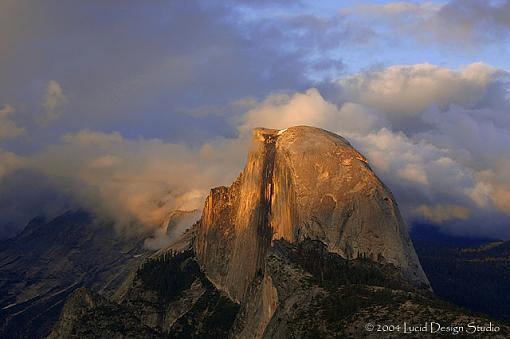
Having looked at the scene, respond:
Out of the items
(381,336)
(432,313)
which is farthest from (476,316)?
(381,336)

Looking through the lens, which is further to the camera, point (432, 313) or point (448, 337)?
point (432, 313)

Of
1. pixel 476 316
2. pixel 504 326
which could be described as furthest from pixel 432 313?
pixel 504 326

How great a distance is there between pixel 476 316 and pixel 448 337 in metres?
17.6

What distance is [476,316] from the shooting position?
19725cm

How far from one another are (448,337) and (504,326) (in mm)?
11631

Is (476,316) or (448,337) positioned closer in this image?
(448,337)

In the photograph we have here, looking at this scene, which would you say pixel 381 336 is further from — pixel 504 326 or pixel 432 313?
pixel 504 326

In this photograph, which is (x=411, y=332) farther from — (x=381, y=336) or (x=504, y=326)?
(x=504, y=326)

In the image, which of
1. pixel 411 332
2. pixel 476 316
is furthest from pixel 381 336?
pixel 476 316

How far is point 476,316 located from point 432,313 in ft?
32.1

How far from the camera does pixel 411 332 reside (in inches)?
7510

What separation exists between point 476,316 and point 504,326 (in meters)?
17.3

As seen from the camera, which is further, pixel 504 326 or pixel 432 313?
pixel 432 313

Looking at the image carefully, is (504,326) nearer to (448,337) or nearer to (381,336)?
(448,337)
